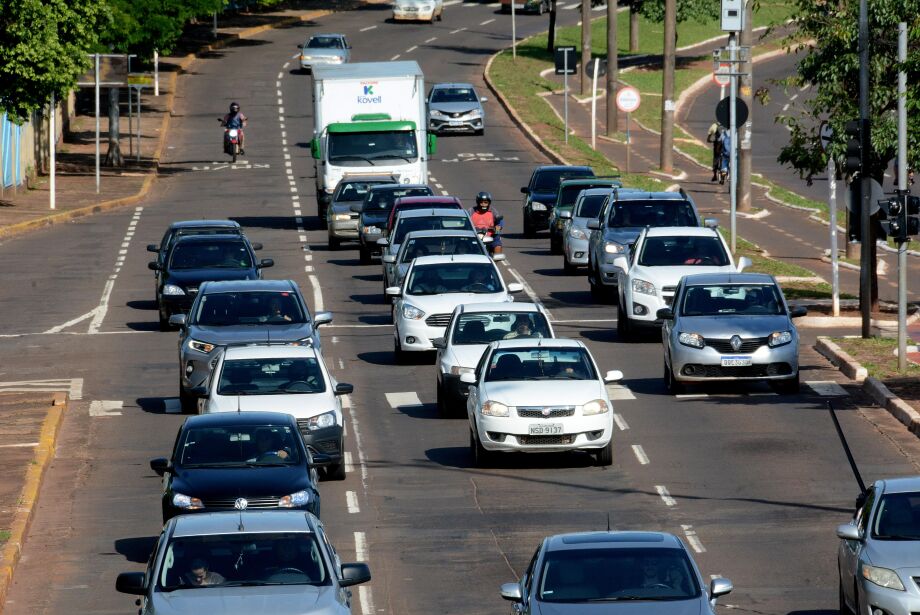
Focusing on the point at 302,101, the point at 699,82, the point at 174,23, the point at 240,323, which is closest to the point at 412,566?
the point at 240,323

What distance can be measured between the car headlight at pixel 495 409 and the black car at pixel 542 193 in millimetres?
24839

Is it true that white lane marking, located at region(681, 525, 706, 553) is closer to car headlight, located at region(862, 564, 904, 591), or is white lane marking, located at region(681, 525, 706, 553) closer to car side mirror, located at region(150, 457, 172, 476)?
car headlight, located at region(862, 564, 904, 591)

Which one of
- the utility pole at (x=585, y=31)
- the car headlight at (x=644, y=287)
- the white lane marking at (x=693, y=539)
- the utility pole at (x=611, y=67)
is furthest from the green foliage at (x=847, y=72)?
the utility pole at (x=585, y=31)

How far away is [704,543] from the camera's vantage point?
18.2m

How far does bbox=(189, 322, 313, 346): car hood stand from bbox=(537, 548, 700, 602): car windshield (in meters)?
12.8

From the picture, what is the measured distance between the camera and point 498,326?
26375mm

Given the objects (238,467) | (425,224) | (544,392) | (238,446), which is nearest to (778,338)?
(544,392)

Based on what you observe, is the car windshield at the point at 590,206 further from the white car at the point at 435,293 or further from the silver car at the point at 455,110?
the silver car at the point at 455,110

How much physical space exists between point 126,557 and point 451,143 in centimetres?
5105

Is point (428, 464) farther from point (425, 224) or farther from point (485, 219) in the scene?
point (485, 219)

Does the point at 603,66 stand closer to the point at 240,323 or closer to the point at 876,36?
the point at 876,36

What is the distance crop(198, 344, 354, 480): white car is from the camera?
20953mm

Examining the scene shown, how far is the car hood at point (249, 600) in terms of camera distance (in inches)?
496

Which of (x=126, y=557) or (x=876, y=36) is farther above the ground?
(x=876, y=36)
